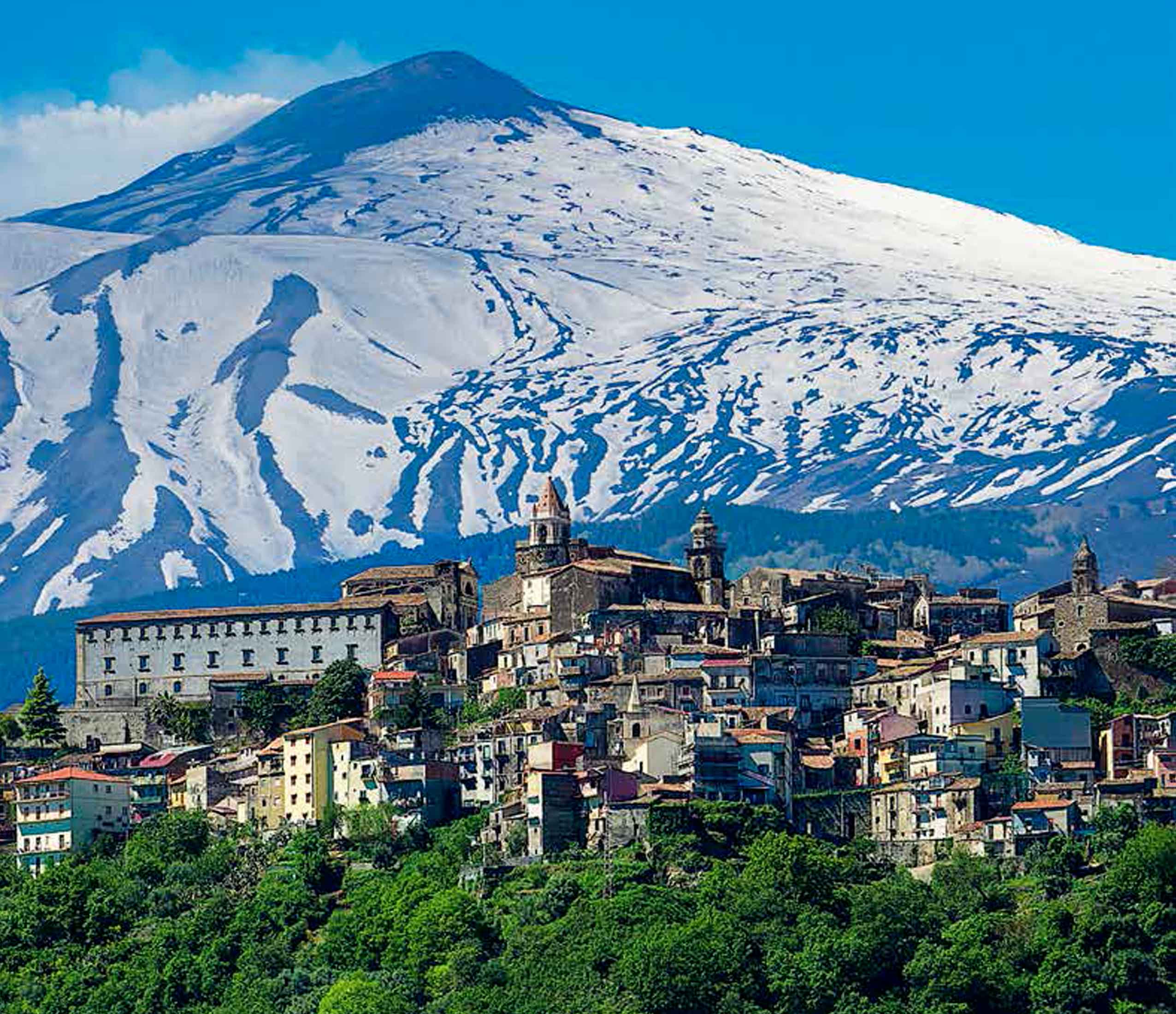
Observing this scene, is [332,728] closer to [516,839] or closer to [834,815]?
[516,839]

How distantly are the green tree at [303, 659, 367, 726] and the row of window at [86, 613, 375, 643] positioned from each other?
277 inches

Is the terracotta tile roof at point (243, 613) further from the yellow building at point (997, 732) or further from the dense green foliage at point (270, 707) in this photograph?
the yellow building at point (997, 732)

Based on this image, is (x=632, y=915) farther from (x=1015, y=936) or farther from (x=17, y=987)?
(x=17, y=987)

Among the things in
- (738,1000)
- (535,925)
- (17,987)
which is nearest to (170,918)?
(17,987)

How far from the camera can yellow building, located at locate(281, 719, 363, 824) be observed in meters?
113

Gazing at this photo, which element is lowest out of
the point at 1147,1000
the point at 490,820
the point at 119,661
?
the point at 1147,1000

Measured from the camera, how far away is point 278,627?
5335 inches

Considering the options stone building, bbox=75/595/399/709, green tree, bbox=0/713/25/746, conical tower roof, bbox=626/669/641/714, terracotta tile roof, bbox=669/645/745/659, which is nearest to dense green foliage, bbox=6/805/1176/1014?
conical tower roof, bbox=626/669/641/714

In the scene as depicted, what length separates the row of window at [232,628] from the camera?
442ft

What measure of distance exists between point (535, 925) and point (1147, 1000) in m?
17.3

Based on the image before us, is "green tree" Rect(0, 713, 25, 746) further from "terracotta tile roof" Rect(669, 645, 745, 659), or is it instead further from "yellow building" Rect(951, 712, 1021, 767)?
"yellow building" Rect(951, 712, 1021, 767)

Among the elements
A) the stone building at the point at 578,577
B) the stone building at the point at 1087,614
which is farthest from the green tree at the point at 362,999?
the stone building at the point at 1087,614

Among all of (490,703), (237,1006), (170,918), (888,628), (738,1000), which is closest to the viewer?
(738,1000)

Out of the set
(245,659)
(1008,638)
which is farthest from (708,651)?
(245,659)
